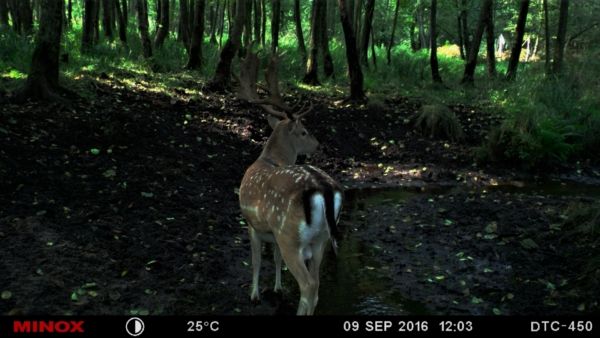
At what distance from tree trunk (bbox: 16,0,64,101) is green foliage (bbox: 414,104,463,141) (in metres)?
8.04

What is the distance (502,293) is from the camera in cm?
552

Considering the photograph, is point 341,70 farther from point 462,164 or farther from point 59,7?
point 59,7

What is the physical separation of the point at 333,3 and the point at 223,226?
25.4 metres

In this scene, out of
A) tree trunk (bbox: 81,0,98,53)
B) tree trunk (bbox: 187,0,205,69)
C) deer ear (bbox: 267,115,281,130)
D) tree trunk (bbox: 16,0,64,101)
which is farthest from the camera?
tree trunk (bbox: 187,0,205,69)

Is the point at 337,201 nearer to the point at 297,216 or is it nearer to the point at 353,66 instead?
the point at 297,216

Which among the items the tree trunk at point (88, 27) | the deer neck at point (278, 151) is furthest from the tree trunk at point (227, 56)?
the deer neck at point (278, 151)

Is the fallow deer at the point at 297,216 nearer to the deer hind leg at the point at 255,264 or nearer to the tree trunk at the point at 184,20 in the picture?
the deer hind leg at the point at 255,264

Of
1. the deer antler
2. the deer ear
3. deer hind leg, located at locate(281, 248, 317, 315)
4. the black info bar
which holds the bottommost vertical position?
the black info bar

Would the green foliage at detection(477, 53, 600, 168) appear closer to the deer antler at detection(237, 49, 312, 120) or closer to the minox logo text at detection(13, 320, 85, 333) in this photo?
the deer antler at detection(237, 49, 312, 120)

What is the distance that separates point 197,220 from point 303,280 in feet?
10.1

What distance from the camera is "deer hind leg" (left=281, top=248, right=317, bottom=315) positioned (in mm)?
4488

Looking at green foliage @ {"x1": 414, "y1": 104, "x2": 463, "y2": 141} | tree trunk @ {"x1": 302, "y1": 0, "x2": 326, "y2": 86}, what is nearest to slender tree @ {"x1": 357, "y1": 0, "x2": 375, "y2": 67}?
tree trunk @ {"x1": 302, "y1": 0, "x2": 326, "y2": 86}

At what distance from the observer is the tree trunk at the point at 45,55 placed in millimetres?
9164

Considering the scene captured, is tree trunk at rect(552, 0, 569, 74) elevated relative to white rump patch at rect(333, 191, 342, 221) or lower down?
elevated
